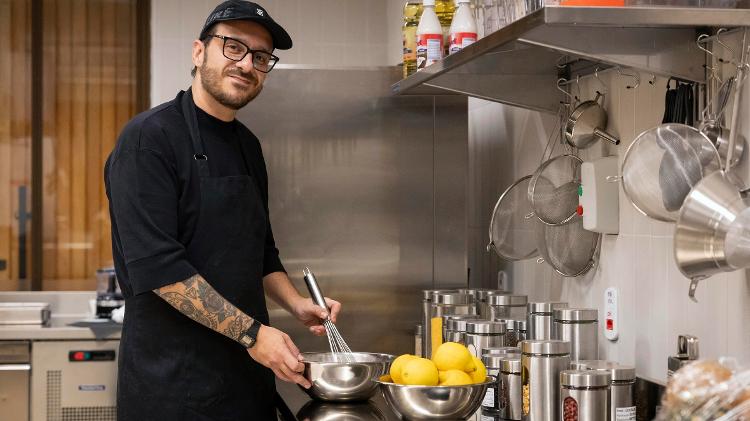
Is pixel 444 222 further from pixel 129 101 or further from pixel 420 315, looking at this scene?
pixel 129 101

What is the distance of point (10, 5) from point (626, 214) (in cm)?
321

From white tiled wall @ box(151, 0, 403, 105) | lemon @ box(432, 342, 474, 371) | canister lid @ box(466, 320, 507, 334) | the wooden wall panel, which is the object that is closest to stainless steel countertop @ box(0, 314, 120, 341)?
the wooden wall panel

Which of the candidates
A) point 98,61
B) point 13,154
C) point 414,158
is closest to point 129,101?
point 98,61

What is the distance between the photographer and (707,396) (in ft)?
3.29

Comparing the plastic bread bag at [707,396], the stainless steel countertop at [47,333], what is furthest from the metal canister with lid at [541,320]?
the stainless steel countertop at [47,333]

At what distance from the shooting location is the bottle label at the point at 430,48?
2.36 meters

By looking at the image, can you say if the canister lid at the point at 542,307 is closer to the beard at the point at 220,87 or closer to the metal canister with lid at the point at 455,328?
the metal canister with lid at the point at 455,328

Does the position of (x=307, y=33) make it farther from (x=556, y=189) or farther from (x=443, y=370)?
(x=443, y=370)

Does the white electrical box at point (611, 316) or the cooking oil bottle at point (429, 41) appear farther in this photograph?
the cooking oil bottle at point (429, 41)

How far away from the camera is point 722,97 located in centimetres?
161

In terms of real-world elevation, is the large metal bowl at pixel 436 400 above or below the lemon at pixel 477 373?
below

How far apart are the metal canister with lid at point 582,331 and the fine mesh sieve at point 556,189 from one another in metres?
0.25

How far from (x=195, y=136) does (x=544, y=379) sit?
933 millimetres

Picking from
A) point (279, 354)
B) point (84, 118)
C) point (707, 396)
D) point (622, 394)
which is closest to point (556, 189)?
point (622, 394)
